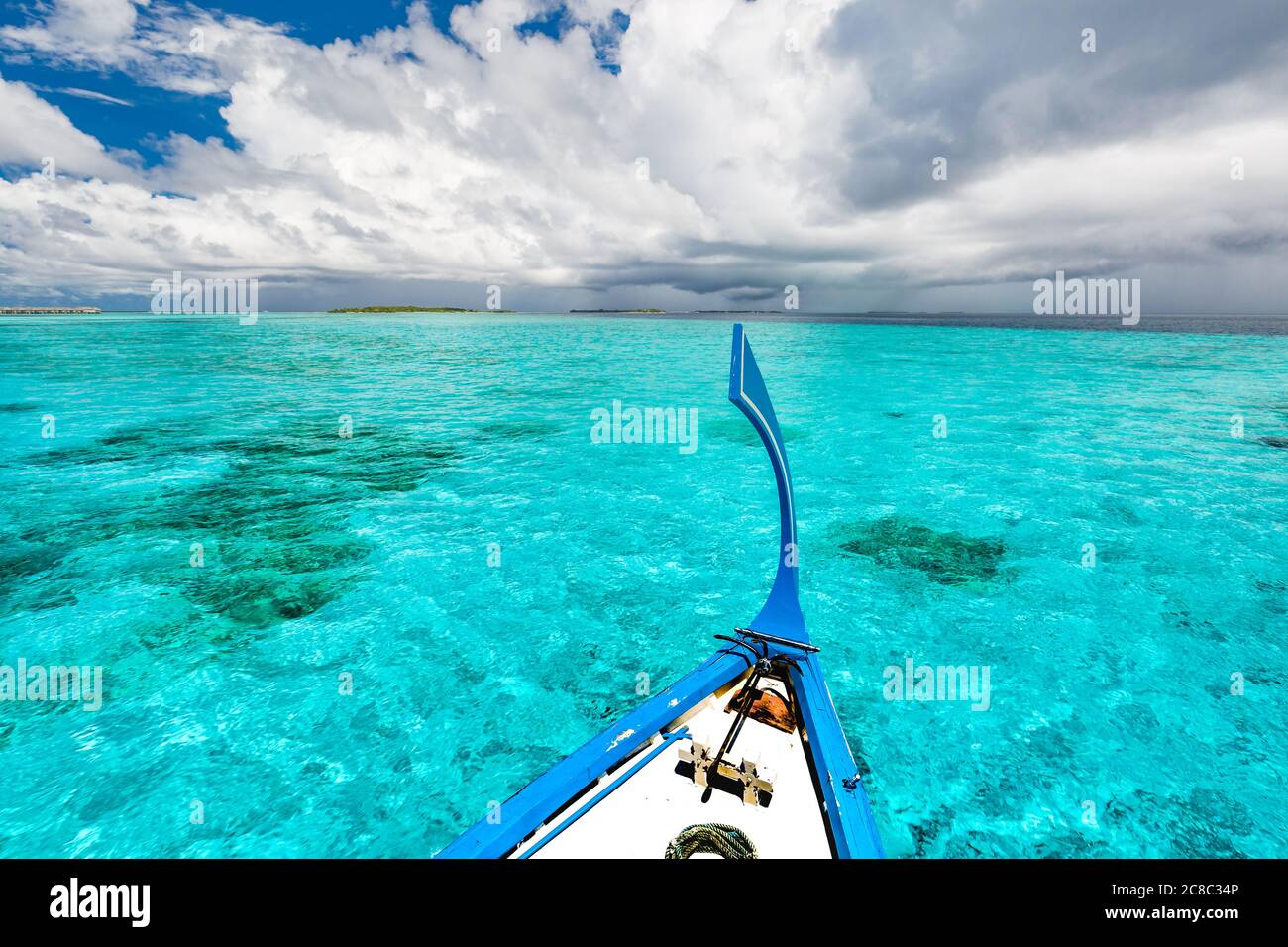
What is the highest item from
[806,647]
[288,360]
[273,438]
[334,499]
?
[288,360]

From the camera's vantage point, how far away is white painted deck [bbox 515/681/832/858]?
5449 mm

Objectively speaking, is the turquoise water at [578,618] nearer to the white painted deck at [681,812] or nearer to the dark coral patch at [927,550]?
the dark coral patch at [927,550]

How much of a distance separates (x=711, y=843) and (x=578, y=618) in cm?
752

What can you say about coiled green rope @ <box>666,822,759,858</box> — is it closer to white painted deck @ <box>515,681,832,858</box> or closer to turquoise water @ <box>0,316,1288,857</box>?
white painted deck @ <box>515,681,832,858</box>

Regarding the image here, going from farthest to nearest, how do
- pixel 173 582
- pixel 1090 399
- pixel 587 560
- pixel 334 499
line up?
pixel 1090 399
pixel 334 499
pixel 587 560
pixel 173 582

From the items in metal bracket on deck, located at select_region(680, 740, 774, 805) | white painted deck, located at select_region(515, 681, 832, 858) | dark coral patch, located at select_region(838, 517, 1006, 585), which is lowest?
white painted deck, located at select_region(515, 681, 832, 858)

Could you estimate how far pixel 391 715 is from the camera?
9.49 metres

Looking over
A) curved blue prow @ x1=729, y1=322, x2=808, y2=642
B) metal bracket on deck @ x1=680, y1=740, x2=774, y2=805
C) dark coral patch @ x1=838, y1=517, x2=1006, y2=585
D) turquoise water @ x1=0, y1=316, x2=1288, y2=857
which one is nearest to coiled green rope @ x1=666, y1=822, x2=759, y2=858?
metal bracket on deck @ x1=680, y1=740, x2=774, y2=805

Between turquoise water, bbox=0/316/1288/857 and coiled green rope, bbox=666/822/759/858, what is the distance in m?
3.65

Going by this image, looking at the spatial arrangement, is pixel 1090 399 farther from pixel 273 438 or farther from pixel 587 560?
pixel 273 438

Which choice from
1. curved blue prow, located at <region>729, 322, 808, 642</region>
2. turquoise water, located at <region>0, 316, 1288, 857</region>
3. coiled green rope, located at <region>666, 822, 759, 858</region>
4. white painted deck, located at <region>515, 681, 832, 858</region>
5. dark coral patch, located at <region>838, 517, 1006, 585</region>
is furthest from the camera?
dark coral patch, located at <region>838, 517, 1006, 585</region>

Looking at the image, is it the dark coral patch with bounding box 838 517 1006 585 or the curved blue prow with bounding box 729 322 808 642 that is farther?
the dark coral patch with bounding box 838 517 1006 585
